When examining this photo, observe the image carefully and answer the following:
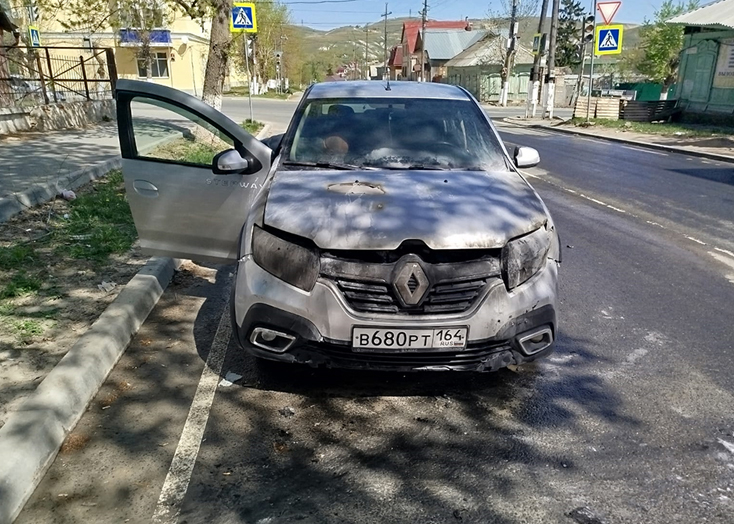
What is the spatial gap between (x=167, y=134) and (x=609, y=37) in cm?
1742

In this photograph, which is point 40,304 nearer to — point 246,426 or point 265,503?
point 246,426

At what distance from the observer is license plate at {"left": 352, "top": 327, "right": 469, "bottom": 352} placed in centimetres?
276

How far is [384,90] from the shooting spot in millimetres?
4480

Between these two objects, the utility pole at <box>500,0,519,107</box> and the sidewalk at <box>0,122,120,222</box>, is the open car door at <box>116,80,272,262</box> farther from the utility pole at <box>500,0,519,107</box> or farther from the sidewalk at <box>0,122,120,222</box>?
the utility pole at <box>500,0,519,107</box>

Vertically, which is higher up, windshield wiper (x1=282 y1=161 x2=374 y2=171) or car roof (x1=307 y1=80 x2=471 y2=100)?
car roof (x1=307 y1=80 x2=471 y2=100)

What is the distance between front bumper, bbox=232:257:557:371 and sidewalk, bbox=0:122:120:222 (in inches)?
183

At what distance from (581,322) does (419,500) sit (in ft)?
7.84

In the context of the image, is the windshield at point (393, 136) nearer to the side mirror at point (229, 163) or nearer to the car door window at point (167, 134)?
the side mirror at point (229, 163)

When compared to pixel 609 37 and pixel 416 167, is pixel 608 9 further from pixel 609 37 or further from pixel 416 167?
pixel 416 167

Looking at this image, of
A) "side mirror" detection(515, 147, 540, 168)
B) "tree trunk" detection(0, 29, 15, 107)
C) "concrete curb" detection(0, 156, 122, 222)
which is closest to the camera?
"side mirror" detection(515, 147, 540, 168)

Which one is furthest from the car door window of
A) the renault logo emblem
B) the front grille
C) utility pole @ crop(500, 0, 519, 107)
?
utility pole @ crop(500, 0, 519, 107)

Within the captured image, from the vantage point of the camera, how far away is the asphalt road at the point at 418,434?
7.81ft

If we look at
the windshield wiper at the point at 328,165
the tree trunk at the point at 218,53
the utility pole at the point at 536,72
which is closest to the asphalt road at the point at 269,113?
the utility pole at the point at 536,72

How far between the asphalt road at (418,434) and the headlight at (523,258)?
0.77 meters
